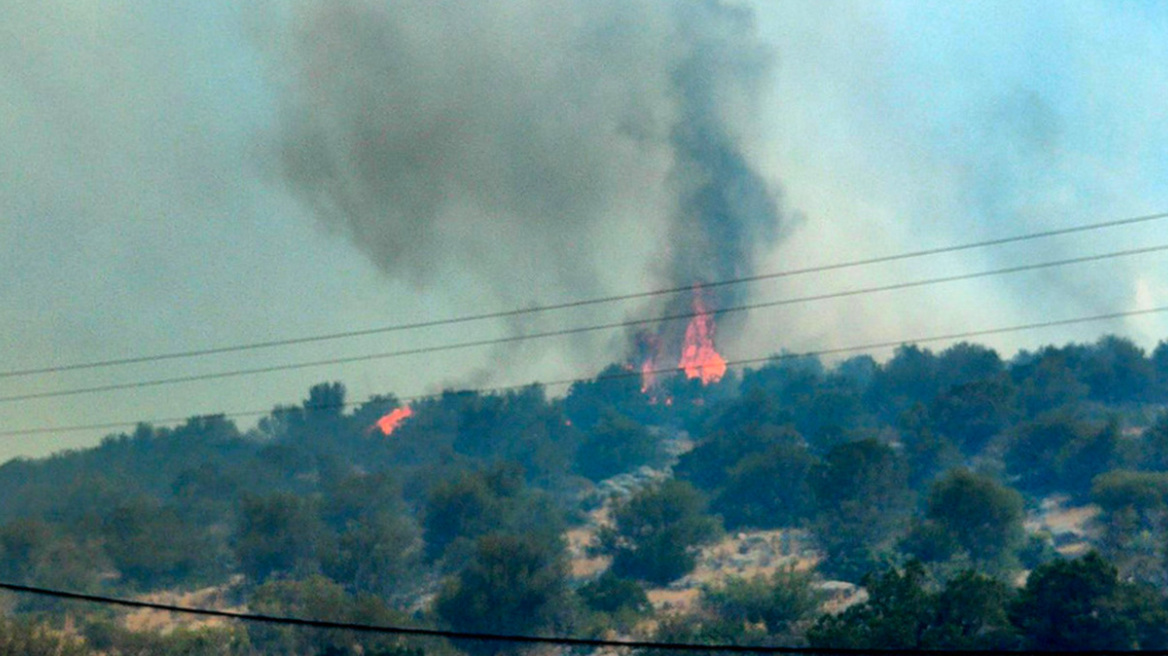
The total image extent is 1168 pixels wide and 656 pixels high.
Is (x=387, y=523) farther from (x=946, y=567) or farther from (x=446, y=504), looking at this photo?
(x=946, y=567)

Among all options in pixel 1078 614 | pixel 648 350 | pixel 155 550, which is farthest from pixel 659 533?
pixel 648 350

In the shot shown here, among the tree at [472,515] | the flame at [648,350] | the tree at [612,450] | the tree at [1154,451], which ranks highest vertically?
the flame at [648,350]

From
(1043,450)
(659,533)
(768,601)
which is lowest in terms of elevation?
(768,601)

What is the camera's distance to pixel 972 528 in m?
90.7

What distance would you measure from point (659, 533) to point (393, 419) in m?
91.6

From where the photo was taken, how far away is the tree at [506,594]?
3307 inches

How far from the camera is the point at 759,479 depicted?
11838 cm

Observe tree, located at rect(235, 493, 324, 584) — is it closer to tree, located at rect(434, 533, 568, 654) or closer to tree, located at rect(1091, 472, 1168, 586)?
tree, located at rect(434, 533, 568, 654)

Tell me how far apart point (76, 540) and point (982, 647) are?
278 ft

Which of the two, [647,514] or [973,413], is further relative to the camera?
[973,413]

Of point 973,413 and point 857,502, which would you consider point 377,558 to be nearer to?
point 857,502

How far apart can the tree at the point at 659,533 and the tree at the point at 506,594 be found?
12.6 m

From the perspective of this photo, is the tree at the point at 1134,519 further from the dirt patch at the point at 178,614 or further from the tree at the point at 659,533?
the dirt patch at the point at 178,614

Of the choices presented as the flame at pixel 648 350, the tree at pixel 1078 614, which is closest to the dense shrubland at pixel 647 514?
the tree at pixel 1078 614
